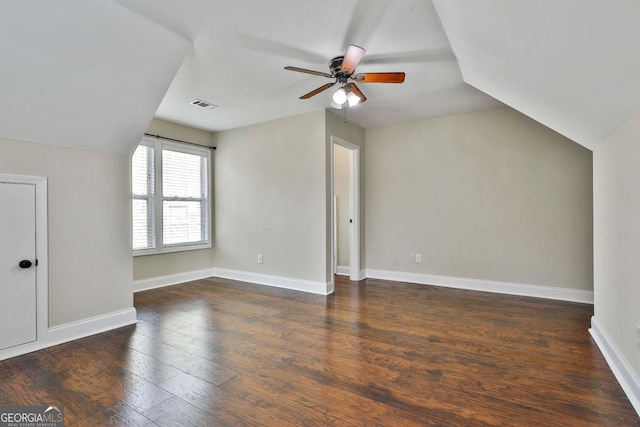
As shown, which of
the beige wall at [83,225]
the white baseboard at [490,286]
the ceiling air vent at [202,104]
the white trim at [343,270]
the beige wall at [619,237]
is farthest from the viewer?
the white trim at [343,270]

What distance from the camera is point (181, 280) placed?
507cm

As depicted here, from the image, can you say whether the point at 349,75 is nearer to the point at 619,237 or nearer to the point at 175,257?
the point at 619,237

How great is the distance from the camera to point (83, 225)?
296cm

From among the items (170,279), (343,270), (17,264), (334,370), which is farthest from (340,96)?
(170,279)

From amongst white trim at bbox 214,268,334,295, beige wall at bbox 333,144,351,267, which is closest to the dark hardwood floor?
white trim at bbox 214,268,334,295

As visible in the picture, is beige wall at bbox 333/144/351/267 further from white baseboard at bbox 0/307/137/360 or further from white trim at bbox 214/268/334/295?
white baseboard at bbox 0/307/137/360

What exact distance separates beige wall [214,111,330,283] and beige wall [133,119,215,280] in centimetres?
23

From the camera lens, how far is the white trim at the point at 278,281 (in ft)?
14.4

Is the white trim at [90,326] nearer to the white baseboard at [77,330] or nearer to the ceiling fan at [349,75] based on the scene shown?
the white baseboard at [77,330]

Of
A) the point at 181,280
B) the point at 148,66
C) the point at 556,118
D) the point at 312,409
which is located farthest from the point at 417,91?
the point at 181,280

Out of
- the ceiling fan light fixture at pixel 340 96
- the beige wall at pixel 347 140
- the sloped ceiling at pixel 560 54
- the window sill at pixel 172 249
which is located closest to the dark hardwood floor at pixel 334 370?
the window sill at pixel 172 249

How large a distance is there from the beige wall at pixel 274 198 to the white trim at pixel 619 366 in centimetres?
285

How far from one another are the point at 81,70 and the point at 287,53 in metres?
1.61

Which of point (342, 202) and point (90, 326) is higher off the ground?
point (342, 202)
